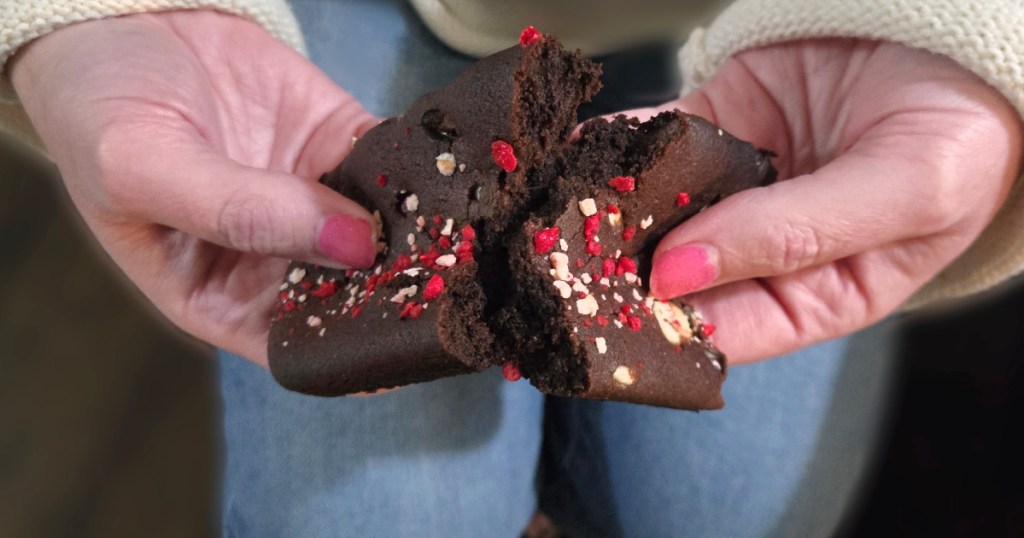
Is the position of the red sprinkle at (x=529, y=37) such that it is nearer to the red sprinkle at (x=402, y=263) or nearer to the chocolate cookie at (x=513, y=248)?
the chocolate cookie at (x=513, y=248)

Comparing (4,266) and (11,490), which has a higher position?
(4,266)

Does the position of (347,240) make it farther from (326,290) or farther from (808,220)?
(808,220)

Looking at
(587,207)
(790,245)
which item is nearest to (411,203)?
A: (587,207)

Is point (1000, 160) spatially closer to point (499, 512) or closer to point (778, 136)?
point (778, 136)

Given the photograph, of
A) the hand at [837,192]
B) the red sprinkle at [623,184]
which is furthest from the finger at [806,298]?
the red sprinkle at [623,184]

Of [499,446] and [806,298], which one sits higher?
[806,298]

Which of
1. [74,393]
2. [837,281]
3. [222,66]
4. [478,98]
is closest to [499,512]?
[837,281]

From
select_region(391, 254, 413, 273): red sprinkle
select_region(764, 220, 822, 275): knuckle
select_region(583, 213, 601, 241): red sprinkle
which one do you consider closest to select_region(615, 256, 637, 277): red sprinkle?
select_region(583, 213, 601, 241): red sprinkle
